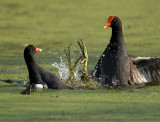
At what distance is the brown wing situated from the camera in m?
5.99

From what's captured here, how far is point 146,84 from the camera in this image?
5.93 m

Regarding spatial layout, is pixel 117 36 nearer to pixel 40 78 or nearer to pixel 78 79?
pixel 78 79

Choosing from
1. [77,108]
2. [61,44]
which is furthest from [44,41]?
[77,108]

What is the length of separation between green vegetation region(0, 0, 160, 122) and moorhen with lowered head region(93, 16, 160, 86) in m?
0.45

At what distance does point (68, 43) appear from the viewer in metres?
8.59

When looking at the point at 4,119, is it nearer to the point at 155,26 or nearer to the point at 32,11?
the point at 155,26

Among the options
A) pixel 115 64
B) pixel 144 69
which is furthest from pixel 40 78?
pixel 144 69

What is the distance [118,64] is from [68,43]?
9.59ft

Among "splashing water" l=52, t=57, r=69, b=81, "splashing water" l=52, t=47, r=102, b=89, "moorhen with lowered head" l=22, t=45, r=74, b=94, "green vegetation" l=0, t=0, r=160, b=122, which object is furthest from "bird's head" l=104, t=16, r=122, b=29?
"moorhen with lowered head" l=22, t=45, r=74, b=94

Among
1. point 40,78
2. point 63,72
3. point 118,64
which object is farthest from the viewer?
point 63,72

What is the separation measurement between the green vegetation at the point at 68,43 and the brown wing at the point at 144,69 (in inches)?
20.2

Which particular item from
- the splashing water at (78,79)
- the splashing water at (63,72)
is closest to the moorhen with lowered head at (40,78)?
the splashing water at (78,79)

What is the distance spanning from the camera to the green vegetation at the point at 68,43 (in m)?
4.18

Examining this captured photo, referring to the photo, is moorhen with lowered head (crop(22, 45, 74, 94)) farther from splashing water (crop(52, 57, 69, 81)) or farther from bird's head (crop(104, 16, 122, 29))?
bird's head (crop(104, 16, 122, 29))
